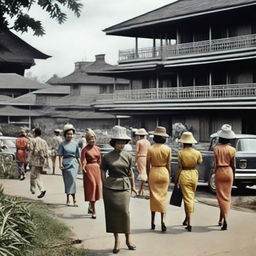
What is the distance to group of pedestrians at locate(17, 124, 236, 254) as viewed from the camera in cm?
788

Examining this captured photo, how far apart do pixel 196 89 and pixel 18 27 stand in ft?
90.9

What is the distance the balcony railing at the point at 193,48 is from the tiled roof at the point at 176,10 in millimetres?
1748

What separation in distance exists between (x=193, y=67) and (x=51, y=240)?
90.2 ft

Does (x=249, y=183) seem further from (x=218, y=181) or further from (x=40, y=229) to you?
(x=40, y=229)

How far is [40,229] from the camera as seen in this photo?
8.80m

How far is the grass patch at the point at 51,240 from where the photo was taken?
749 cm

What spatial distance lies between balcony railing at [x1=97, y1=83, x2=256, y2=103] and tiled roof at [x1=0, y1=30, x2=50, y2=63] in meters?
22.5

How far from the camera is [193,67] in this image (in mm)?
34625

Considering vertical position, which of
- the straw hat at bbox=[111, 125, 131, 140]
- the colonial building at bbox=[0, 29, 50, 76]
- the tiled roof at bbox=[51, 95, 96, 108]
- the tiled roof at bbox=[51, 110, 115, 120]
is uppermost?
the tiled roof at bbox=[51, 95, 96, 108]

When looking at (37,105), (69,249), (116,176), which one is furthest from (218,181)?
Result: (37,105)

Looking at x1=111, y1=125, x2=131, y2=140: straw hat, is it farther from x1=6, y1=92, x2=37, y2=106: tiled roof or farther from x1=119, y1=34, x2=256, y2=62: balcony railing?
x1=6, y1=92, x2=37, y2=106: tiled roof

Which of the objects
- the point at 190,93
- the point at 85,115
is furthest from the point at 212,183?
the point at 85,115

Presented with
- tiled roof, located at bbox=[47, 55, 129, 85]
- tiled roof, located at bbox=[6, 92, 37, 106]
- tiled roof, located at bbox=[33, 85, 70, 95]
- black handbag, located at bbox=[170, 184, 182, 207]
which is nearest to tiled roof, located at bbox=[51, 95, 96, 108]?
tiled roof, located at bbox=[47, 55, 129, 85]

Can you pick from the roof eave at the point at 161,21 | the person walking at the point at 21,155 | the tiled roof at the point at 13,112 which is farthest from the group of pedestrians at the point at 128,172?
the tiled roof at the point at 13,112
